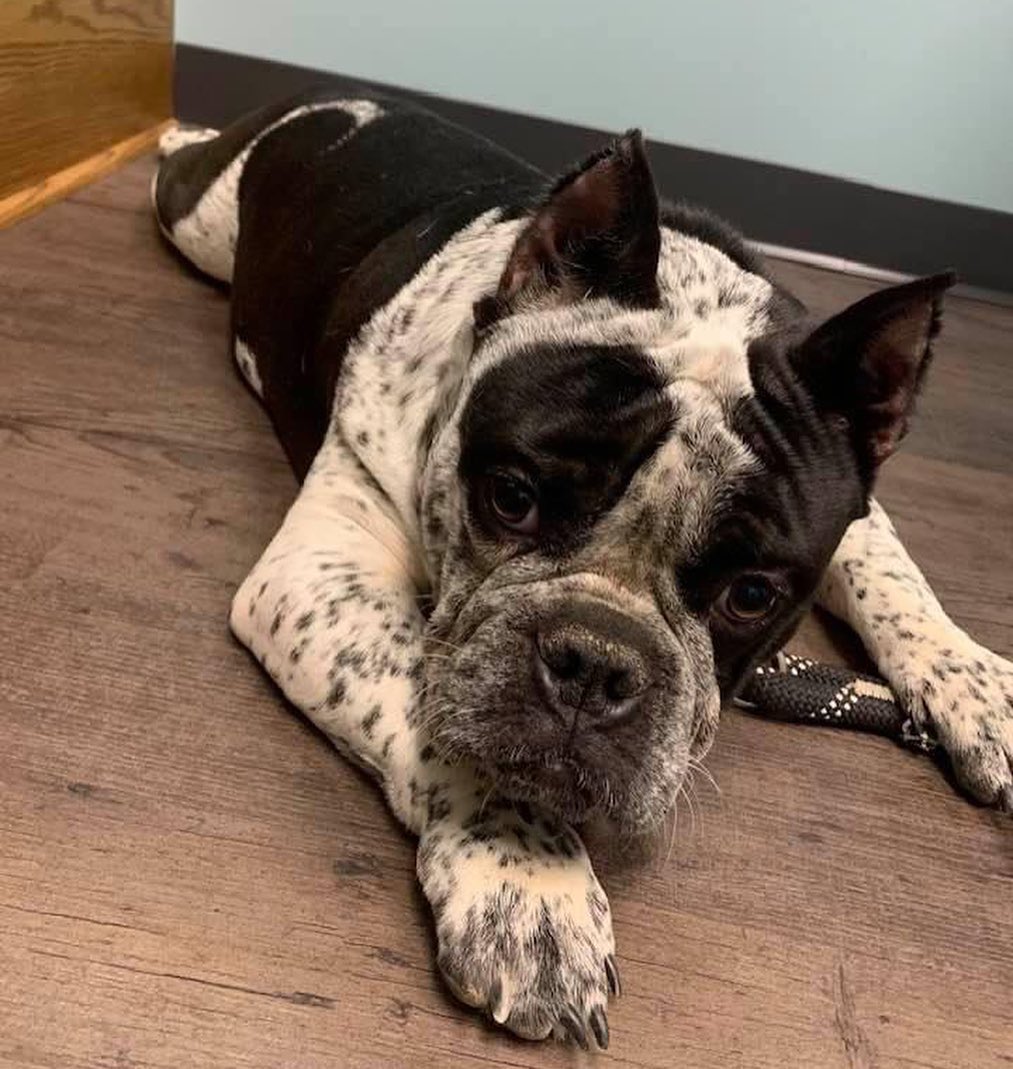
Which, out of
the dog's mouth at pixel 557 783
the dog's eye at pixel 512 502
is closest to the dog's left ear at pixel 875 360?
the dog's eye at pixel 512 502

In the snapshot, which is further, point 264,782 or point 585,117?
point 585,117

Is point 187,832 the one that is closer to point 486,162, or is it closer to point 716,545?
point 716,545

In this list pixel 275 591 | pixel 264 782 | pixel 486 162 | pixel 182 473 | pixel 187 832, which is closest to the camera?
pixel 187 832

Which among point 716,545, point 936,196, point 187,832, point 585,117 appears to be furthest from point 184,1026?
point 936,196

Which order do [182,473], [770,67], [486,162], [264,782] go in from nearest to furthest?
1. [264,782]
2. [182,473]
3. [486,162]
4. [770,67]

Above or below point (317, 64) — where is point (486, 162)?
above

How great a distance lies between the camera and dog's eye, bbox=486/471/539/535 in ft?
6.33

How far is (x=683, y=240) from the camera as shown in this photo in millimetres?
2385

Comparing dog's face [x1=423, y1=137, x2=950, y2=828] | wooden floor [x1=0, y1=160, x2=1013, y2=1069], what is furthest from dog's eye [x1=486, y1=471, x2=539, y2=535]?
wooden floor [x1=0, y1=160, x2=1013, y2=1069]

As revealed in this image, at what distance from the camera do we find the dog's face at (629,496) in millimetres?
1743

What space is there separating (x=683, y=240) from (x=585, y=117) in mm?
2927

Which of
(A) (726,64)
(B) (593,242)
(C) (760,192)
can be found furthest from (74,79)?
(B) (593,242)

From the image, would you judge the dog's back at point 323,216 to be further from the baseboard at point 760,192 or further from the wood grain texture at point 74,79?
the baseboard at point 760,192

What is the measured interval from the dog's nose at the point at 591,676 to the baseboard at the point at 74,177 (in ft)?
9.54
